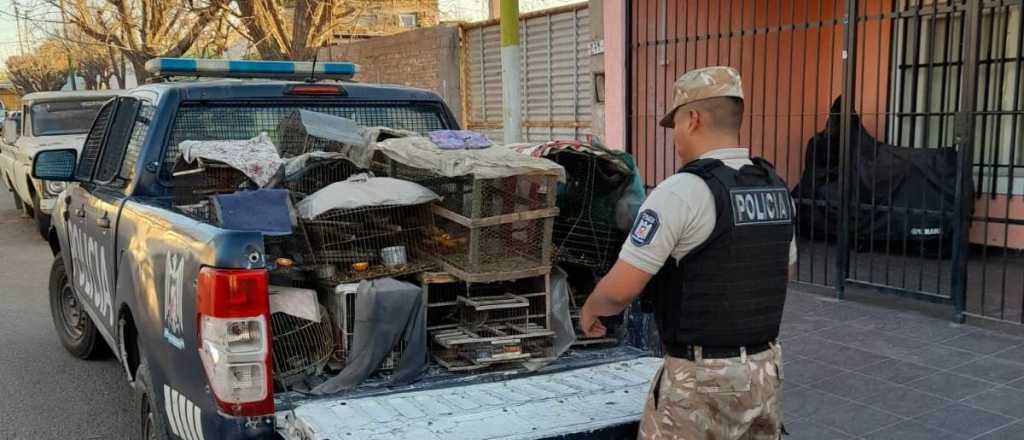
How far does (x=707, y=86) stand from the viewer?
243 centimetres

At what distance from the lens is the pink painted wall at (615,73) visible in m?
9.16

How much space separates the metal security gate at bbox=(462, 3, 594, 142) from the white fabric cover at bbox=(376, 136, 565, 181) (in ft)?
22.9

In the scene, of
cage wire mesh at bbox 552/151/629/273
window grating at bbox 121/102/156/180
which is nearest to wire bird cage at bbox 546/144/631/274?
cage wire mesh at bbox 552/151/629/273

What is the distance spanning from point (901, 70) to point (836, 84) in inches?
48.8

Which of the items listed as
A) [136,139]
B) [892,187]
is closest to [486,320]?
[136,139]

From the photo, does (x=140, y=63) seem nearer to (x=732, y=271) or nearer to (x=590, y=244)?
(x=590, y=244)

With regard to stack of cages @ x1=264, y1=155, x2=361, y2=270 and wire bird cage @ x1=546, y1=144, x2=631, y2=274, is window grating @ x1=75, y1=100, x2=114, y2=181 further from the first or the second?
wire bird cage @ x1=546, y1=144, x2=631, y2=274

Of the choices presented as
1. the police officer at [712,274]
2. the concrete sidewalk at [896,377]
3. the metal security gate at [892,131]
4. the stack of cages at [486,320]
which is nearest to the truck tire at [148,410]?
the stack of cages at [486,320]

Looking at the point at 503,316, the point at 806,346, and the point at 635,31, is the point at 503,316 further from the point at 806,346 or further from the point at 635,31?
the point at 635,31

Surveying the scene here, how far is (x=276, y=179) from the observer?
11.6 feet

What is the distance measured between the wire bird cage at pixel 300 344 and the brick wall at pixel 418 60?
32.4 ft

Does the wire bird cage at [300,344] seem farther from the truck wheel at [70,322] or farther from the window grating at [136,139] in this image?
the truck wheel at [70,322]

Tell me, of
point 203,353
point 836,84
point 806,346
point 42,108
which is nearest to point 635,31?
point 836,84

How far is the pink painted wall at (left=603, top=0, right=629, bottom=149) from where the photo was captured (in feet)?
30.0
